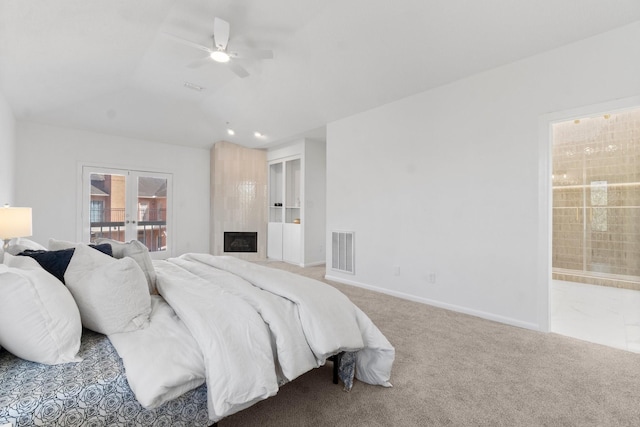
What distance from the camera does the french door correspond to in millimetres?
5430

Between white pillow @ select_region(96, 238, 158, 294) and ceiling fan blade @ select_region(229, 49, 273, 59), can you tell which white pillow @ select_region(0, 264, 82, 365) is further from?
ceiling fan blade @ select_region(229, 49, 273, 59)

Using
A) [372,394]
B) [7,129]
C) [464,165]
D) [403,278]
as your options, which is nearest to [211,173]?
[7,129]

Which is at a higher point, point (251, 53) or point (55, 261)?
point (251, 53)

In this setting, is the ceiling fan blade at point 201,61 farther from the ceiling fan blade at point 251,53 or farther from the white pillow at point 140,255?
the white pillow at point 140,255

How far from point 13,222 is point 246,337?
2.80m

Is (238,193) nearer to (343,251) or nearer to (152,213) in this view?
(152,213)

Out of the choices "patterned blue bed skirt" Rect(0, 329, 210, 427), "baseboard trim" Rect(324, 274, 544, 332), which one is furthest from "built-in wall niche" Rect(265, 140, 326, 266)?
"patterned blue bed skirt" Rect(0, 329, 210, 427)

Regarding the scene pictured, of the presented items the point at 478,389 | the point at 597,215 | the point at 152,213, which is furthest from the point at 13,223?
the point at 597,215

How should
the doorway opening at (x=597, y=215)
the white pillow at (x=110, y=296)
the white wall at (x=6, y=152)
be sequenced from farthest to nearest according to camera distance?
the doorway opening at (x=597, y=215), the white wall at (x=6, y=152), the white pillow at (x=110, y=296)

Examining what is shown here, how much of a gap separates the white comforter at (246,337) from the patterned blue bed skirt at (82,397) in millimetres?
66

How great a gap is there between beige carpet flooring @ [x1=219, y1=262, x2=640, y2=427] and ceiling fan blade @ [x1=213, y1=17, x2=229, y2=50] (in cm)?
286

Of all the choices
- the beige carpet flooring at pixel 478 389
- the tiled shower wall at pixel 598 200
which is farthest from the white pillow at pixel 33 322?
the tiled shower wall at pixel 598 200

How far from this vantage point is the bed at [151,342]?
3.54 feet

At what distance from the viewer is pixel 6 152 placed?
377 centimetres
